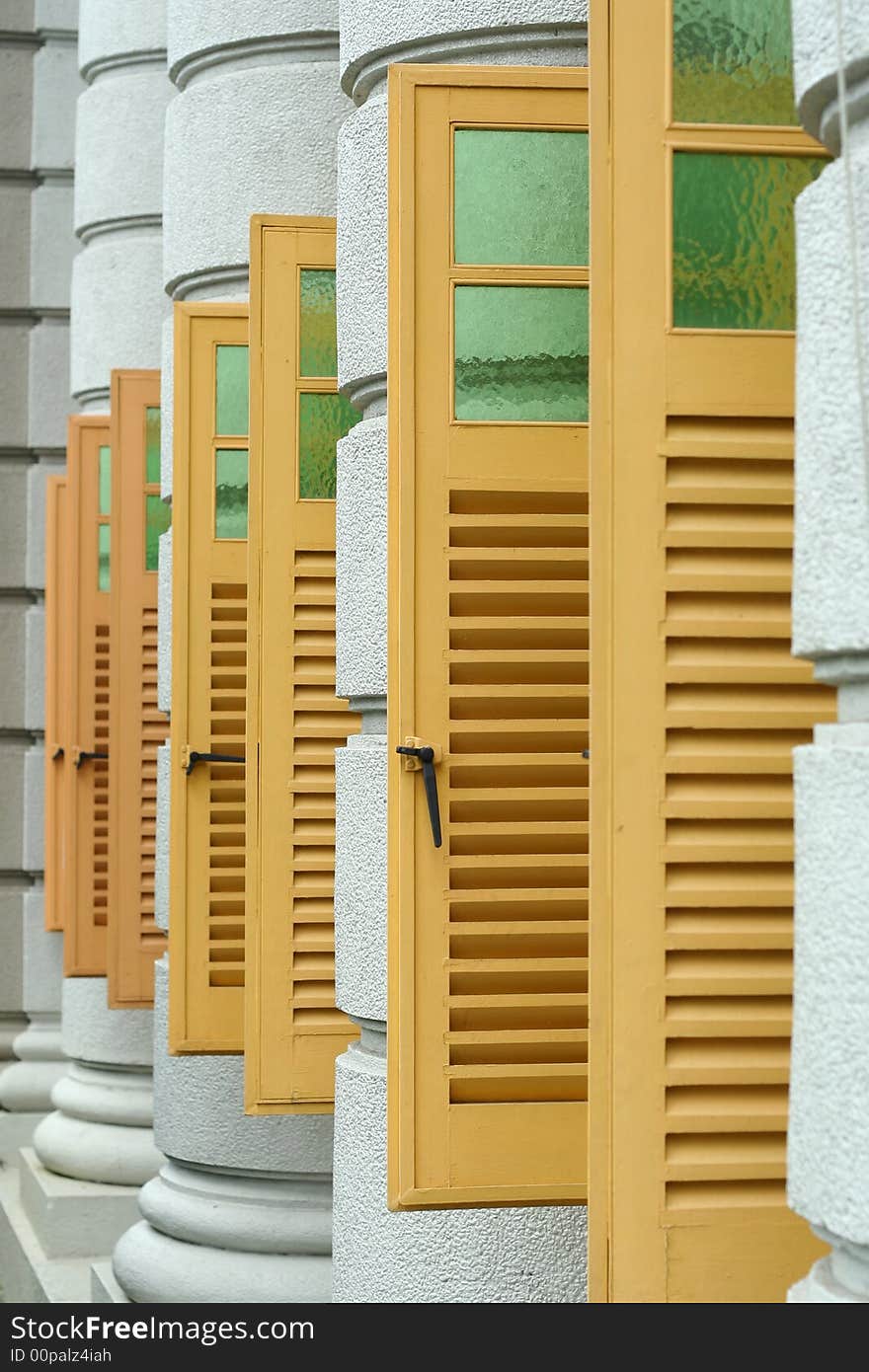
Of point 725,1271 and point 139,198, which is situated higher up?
point 139,198

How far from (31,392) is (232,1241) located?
5.32 meters

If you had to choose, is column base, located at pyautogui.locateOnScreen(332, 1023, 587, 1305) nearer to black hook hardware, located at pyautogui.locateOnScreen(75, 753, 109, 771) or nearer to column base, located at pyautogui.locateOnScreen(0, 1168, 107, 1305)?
column base, located at pyautogui.locateOnScreen(0, 1168, 107, 1305)

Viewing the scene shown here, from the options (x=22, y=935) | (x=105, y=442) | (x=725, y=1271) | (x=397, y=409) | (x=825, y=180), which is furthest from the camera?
(x=22, y=935)

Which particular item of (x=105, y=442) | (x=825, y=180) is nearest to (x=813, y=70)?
(x=825, y=180)

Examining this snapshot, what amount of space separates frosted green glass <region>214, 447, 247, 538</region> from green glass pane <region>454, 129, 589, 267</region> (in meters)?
1.80

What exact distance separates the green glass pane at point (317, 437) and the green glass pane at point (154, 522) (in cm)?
214

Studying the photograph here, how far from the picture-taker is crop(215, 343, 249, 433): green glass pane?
→ 564cm

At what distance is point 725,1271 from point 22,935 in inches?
308

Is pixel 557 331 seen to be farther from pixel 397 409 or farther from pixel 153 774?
pixel 153 774

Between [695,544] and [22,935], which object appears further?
[22,935]

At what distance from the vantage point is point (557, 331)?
12.8 feet

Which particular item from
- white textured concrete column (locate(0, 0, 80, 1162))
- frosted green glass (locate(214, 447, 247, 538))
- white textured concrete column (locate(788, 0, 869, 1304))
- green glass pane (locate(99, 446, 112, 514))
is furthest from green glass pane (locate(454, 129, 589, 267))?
white textured concrete column (locate(0, 0, 80, 1162))

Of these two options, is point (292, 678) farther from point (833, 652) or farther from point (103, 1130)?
point (103, 1130)

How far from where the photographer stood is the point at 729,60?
305 cm
